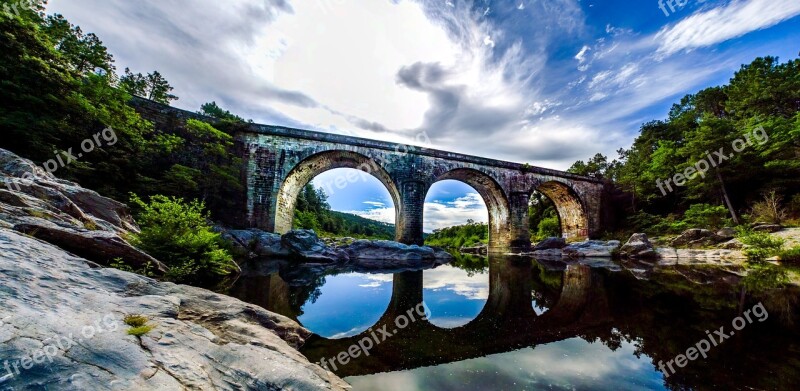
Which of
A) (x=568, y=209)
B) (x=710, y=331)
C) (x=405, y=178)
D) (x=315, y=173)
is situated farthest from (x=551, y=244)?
(x=710, y=331)

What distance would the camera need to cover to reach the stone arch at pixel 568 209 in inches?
859

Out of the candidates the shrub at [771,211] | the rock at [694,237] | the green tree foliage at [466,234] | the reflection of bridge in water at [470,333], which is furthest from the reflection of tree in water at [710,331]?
the green tree foliage at [466,234]

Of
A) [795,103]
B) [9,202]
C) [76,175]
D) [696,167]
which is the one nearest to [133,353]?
[9,202]

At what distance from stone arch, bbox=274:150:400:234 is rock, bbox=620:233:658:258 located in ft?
38.3

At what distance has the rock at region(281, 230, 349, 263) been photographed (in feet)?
37.3

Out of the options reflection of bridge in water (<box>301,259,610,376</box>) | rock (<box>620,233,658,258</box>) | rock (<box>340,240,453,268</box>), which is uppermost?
rock (<box>620,233,658,258</box>)

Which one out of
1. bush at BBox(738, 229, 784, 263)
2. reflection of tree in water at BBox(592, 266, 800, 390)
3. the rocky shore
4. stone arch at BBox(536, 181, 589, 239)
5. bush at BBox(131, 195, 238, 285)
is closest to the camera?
the rocky shore

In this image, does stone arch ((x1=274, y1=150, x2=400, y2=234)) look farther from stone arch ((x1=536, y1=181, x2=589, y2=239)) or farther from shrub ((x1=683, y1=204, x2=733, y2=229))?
shrub ((x1=683, y1=204, x2=733, y2=229))

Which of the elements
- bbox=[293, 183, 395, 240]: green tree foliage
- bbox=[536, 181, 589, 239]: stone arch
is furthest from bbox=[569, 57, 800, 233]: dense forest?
bbox=[293, 183, 395, 240]: green tree foliage

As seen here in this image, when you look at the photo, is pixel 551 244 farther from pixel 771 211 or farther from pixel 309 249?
pixel 309 249

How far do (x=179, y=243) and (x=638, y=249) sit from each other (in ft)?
56.9

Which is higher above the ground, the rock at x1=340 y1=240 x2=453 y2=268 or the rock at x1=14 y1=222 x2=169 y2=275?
the rock at x1=14 y1=222 x2=169 y2=275

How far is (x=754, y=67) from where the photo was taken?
21703mm

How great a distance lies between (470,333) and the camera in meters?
3.26
